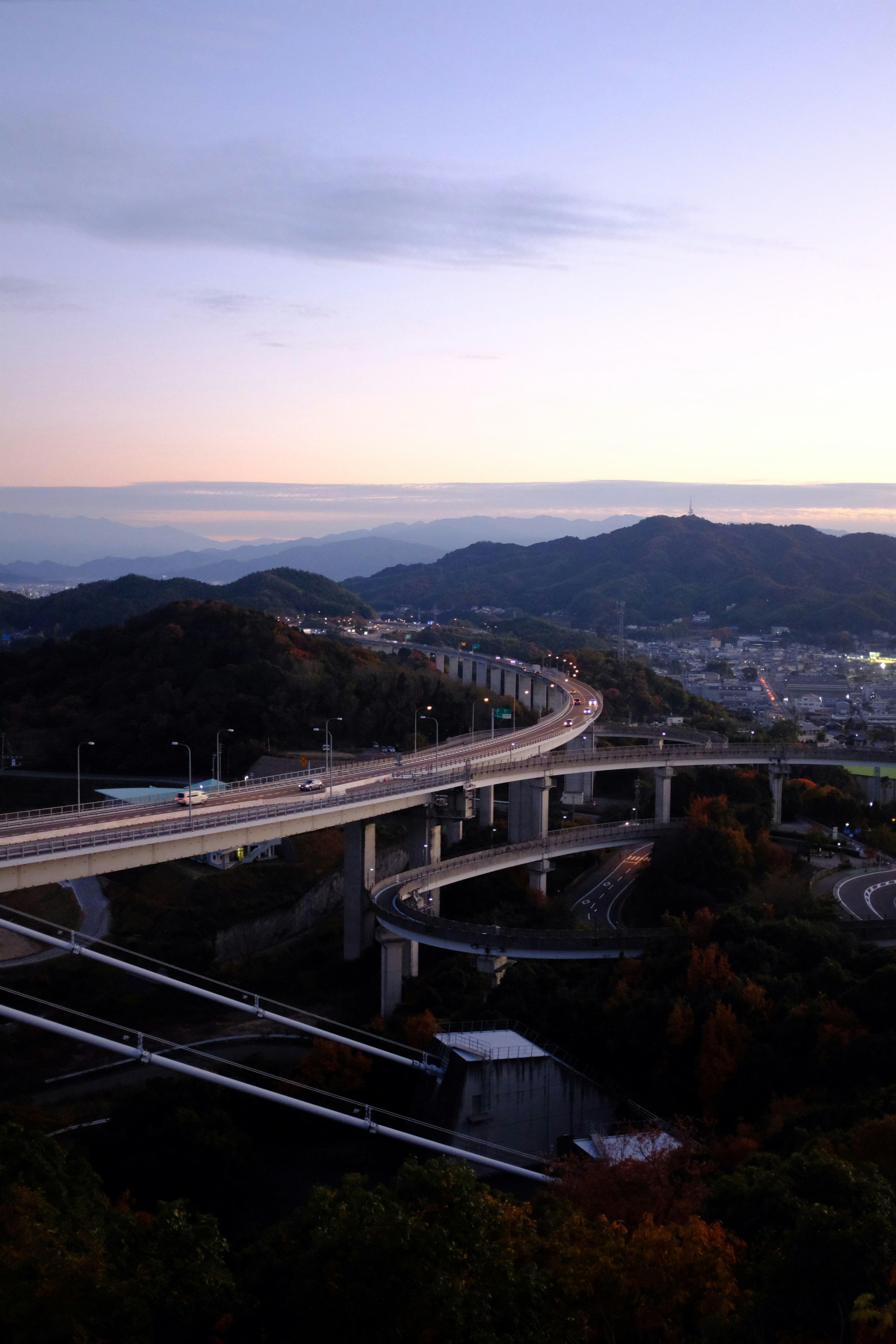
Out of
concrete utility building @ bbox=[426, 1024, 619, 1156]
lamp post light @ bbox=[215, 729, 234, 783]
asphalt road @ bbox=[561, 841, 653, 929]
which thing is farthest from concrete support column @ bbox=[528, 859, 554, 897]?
concrete utility building @ bbox=[426, 1024, 619, 1156]

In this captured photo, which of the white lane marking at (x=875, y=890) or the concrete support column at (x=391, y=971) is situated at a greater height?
the white lane marking at (x=875, y=890)

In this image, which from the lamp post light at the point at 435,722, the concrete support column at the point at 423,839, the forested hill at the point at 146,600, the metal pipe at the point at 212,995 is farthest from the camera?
the forested hill at the point at 146,600

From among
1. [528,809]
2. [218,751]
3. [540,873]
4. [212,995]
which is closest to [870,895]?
[540,873]

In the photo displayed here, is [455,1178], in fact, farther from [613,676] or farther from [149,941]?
[613,676]

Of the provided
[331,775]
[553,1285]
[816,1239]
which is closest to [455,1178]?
[553,1285]

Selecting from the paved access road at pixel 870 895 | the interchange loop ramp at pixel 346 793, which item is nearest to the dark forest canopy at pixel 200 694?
the interchange loop ramp at pixel 346 793

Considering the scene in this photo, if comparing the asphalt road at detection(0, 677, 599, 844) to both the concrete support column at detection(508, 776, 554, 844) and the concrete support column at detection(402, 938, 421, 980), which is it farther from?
the concrete support column at detection(402, 938, 421, 980)

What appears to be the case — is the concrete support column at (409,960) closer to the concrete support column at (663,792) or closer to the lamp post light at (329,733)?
the lamp post light at (329,733)
